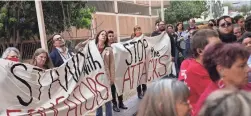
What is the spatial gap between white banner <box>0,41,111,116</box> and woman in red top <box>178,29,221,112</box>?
7.14 ft

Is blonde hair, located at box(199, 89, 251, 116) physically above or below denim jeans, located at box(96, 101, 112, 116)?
above

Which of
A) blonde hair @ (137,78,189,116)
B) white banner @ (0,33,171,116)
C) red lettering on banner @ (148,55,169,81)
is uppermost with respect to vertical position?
blonde hair @ (137,78,189,116)

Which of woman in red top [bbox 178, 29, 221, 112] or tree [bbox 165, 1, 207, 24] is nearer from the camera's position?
woman in red top [bbox 178, 29, 221, 112]

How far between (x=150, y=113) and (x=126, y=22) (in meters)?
30.1

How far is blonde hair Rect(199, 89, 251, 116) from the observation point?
4.14 ft

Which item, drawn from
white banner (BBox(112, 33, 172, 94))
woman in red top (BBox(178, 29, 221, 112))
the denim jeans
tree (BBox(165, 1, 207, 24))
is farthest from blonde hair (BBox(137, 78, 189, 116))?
tree (BBox(165, 1, 207, 24))

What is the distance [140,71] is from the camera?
23.0 ft

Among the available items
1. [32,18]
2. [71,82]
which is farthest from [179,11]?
[71,82]

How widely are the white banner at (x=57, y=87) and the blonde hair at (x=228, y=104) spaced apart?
2945 millimetres

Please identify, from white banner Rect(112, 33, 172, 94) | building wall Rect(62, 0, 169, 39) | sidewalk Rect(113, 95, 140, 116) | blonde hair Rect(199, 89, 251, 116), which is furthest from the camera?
building wall Rect(62, 0, 169, 39)

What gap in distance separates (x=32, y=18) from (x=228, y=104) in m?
13.6

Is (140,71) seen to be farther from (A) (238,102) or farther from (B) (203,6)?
(B) (203,6)

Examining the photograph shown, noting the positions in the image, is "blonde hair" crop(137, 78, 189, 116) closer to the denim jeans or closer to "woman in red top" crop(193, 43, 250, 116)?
"woman in red top" crop(193, 43, 250, 116)

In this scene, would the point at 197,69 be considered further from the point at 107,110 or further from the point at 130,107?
the point at 130,107
